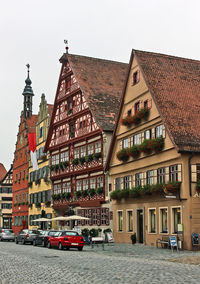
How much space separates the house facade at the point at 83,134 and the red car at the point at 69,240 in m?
11.6

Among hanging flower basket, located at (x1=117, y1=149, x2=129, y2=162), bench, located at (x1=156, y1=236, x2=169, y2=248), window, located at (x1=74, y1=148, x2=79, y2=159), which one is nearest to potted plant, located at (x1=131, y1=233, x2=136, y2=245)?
bench, located at (x1=156, y1=236, x2=169, y2=248)

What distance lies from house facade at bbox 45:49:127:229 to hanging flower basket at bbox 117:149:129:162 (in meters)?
5.10

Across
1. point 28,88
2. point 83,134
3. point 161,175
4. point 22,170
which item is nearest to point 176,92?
point 161,175

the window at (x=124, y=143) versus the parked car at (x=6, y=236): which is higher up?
the window at (x=124, y=143)

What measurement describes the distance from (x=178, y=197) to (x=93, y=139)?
57.5 feet

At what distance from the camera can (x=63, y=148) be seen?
55719 millimetres

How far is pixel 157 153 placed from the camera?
3584 cm

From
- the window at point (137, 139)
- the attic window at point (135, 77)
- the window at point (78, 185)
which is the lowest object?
the window at point (78, 185)

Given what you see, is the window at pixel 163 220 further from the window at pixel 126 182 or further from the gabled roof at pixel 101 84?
the gabled roof at pixel 101 84

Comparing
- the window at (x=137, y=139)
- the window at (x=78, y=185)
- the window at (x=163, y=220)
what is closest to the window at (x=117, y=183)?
the window at (x=137, y=139)

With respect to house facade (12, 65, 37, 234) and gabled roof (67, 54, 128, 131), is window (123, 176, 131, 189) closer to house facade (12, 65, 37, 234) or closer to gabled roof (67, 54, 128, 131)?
gabled roof (67, 54, 128, 131)

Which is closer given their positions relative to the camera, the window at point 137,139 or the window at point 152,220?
the window at point 152,220

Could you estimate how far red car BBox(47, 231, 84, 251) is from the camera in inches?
1309

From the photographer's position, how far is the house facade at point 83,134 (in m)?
47.5
